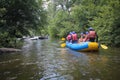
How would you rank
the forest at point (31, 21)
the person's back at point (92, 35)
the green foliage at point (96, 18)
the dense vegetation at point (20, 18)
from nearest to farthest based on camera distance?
the person's back at point (92, 35)
the forest at point (31, 21)
the dense vegetation at point (20, 18)
the green foliage at point (96, 18)

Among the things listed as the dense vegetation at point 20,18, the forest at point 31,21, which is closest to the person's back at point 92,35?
the forest at point 31,21

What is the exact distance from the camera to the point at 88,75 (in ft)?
26.2

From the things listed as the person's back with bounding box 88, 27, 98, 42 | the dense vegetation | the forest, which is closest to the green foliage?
the forest

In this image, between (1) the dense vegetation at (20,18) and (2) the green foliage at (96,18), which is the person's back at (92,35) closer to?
(2) the green foliage at (96,18)

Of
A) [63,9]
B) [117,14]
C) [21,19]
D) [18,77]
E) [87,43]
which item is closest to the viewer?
[18,77]

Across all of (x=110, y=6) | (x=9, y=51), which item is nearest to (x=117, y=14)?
(x=110, y=6)

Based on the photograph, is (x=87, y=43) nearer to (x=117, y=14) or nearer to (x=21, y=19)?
(x=117, y=14)

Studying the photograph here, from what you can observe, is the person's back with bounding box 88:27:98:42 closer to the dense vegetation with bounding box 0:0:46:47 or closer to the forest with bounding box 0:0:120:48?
the forest with bounding box 0:0:120:48

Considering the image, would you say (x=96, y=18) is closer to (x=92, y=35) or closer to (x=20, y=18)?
(x=92, y=35)

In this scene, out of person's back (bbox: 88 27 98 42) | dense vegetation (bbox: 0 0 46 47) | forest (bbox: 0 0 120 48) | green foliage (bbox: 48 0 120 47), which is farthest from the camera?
green foliage (bbox: 48 0 120 47)

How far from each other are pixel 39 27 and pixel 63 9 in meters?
23.6

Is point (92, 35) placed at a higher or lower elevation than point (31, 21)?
lower

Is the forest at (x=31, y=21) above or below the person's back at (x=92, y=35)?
above

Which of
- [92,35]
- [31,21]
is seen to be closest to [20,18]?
[31,21]
